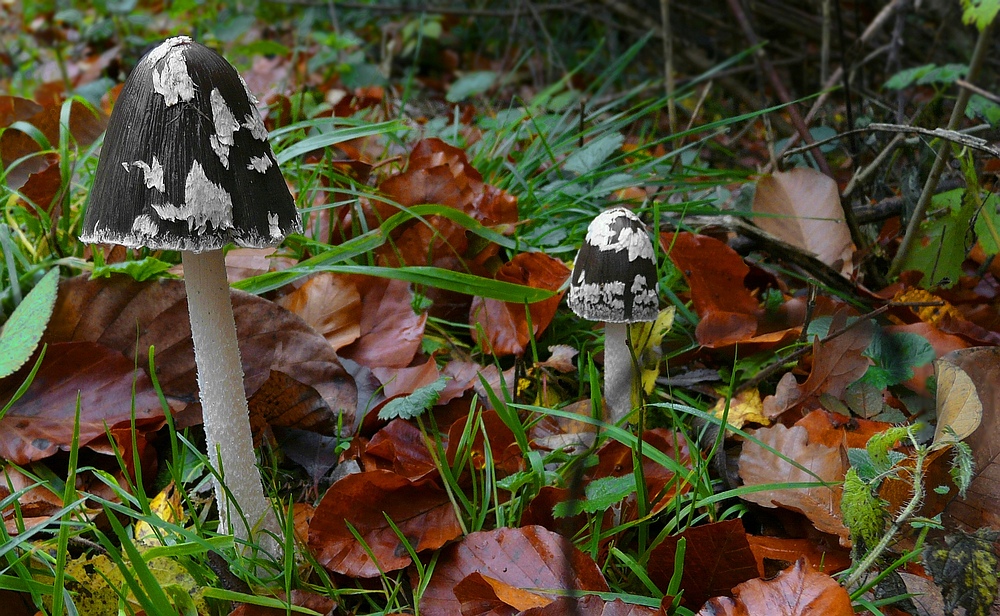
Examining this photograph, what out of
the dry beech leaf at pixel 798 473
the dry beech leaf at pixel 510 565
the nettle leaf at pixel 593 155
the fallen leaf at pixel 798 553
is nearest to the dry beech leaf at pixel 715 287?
the dry beech leaf at pixel 798 473

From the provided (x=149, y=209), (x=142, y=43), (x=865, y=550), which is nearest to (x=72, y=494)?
(x=149, y=209)

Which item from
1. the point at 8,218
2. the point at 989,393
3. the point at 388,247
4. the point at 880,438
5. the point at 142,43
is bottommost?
the point at 989,393

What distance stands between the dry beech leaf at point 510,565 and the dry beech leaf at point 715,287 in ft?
3.21

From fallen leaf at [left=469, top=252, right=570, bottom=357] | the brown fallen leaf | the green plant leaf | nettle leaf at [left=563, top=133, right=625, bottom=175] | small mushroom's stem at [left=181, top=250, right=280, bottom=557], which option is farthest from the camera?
nettle leaf at [left=563, top=133, right=625, bottom=175]

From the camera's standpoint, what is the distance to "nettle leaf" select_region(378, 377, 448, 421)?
192 centimetres

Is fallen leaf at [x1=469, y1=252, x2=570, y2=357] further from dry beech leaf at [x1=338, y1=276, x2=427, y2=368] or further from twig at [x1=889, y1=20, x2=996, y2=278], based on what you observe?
twig at [x1=889, y1=20, x2=996, y2=278]

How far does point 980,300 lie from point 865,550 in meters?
1.56

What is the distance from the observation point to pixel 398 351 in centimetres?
233

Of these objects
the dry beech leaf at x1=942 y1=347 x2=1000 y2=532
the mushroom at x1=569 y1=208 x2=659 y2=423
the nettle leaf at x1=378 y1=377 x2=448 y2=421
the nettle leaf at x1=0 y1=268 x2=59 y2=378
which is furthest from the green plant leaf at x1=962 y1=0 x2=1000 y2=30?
the nettle leaf at x1=0 y1=268 x2=59 y2=378

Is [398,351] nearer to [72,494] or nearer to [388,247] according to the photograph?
[388,247]

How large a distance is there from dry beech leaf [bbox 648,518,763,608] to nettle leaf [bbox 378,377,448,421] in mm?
668

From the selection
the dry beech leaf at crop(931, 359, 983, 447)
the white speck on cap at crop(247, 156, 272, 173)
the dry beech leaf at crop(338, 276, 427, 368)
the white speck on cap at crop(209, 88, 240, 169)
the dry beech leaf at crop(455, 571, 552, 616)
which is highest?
the white speck on cap at crop(209, 88, 240, 169)

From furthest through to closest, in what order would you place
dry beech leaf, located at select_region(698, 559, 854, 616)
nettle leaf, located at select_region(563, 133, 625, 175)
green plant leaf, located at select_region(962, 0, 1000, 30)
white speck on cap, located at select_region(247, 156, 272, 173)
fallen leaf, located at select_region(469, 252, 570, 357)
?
nettle leaf, located at select_region(563, 133, 625, 175) < fallen leaf, located at select_region(469, 252, 570, 357) < green plant leaf, located at select_region(962, 0, 1000, 30) < white speck on cap, located at select_region(247, 156, 272, 173) < dry beech leaf, located at select_region(698, 559, 854, 616)

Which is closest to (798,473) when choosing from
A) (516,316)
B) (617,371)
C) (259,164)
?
(617,371)
